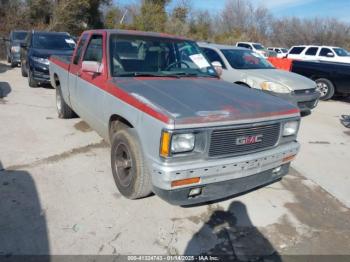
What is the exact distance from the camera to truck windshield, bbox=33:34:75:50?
34.2 feet

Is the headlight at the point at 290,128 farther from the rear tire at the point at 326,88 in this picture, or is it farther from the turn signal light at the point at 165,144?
the rear tire at the point at 326,88

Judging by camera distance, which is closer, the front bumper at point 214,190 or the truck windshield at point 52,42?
the front bumper at point 214,190

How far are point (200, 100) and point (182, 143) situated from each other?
2.07 ft

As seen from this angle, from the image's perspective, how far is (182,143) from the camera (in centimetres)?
297

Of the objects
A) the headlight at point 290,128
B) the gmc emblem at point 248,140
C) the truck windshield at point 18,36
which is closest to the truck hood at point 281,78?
the headlight at point 290,128

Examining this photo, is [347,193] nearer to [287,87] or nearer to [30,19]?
[287,87]

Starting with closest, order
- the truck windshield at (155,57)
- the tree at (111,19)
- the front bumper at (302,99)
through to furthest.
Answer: the truck windshield at (155,57)
the front bumper at (302,99)
the tree at (111,19)

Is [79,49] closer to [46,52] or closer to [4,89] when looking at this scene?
[46,52]

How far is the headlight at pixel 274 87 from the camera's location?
7574mm

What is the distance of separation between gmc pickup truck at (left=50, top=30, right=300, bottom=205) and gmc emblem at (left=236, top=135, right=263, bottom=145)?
1 centimetres

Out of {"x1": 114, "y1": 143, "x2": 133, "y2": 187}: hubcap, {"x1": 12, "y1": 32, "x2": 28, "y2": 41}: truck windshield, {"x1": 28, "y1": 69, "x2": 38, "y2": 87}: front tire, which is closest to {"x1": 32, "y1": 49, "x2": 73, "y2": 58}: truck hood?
{"x1": 28, "y1": 69, "x2": 38, "y2": 87}: front tire

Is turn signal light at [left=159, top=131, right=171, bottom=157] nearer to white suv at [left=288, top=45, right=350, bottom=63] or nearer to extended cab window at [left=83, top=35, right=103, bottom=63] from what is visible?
extended cab window at [left=83, top=35, right=103, bottom=63]

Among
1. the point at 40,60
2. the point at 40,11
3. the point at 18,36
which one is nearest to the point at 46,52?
the point at 40,60

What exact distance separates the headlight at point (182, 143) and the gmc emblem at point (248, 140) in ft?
1.65
